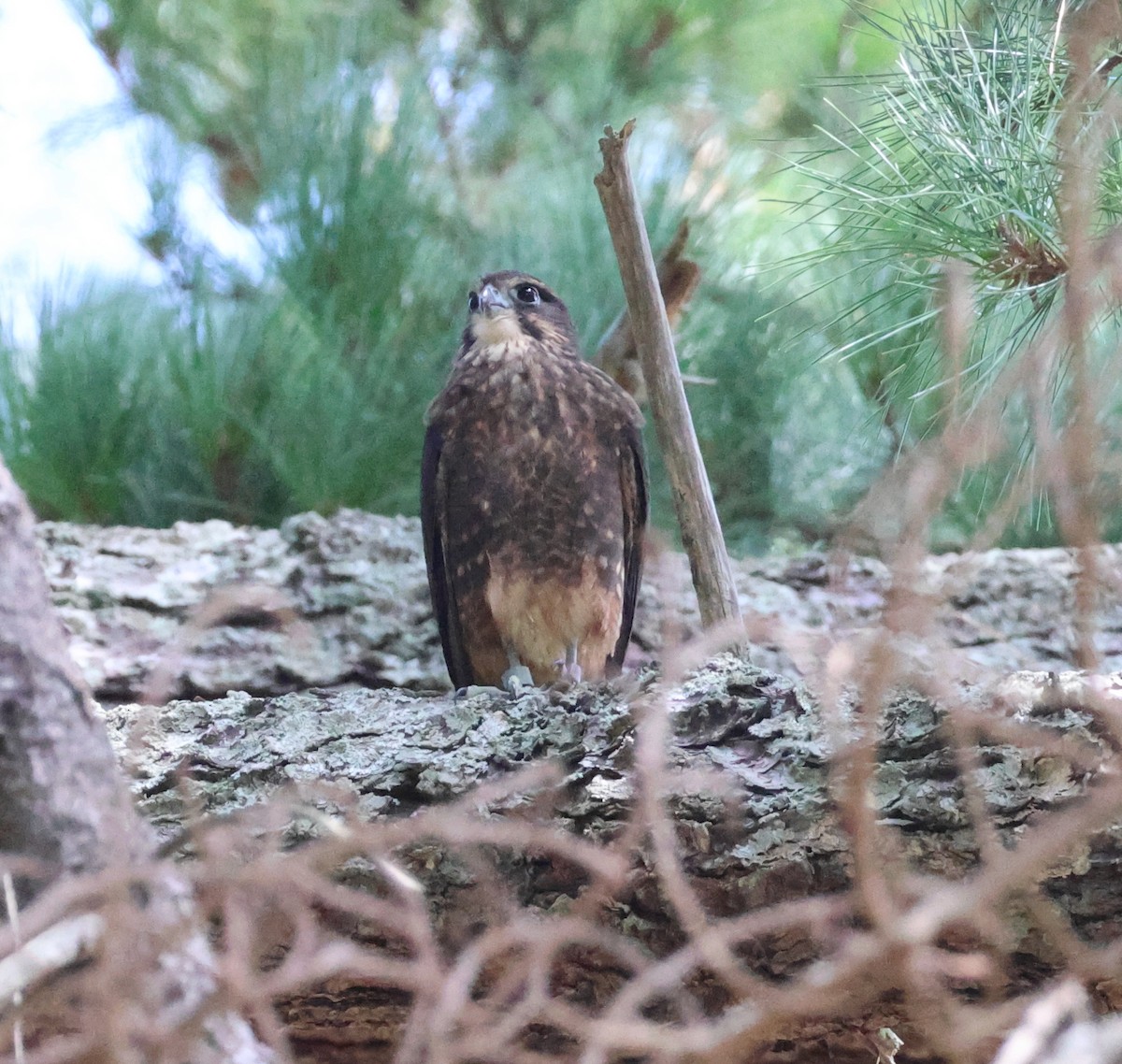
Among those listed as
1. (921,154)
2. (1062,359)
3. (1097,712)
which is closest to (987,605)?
(1062,359)

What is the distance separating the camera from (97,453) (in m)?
3.00

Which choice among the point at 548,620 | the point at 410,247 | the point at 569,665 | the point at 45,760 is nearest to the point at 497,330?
the point at 410,247

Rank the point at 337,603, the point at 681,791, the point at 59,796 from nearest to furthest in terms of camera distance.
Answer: the point at 59,796, the point at 681,791, the point at 337,603

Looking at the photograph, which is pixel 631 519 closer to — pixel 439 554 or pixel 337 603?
pixel 439 554

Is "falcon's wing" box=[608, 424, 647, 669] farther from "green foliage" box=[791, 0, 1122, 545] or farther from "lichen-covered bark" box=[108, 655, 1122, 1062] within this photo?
"lichen-covered bark" box=[108, 655, 1122, 1062]

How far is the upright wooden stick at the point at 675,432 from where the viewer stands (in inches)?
84.1

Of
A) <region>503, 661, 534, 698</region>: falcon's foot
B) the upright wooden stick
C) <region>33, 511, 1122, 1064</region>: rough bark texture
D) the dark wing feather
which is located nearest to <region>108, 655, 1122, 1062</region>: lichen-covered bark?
<region>33, 511, 1122, 1064</region>: rough bark texture

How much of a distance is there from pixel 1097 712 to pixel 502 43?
2460 mm

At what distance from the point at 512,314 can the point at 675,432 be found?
2.59ft

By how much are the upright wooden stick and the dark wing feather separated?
74 centimetres

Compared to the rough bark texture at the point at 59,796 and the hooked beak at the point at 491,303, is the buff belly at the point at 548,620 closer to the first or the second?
the hooked beak at the point at 491,303

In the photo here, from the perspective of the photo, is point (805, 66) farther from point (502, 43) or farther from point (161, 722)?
point (161, 722)

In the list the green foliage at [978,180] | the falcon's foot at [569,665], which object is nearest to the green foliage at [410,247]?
the green foliage at [978,180]

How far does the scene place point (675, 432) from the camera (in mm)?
2186
